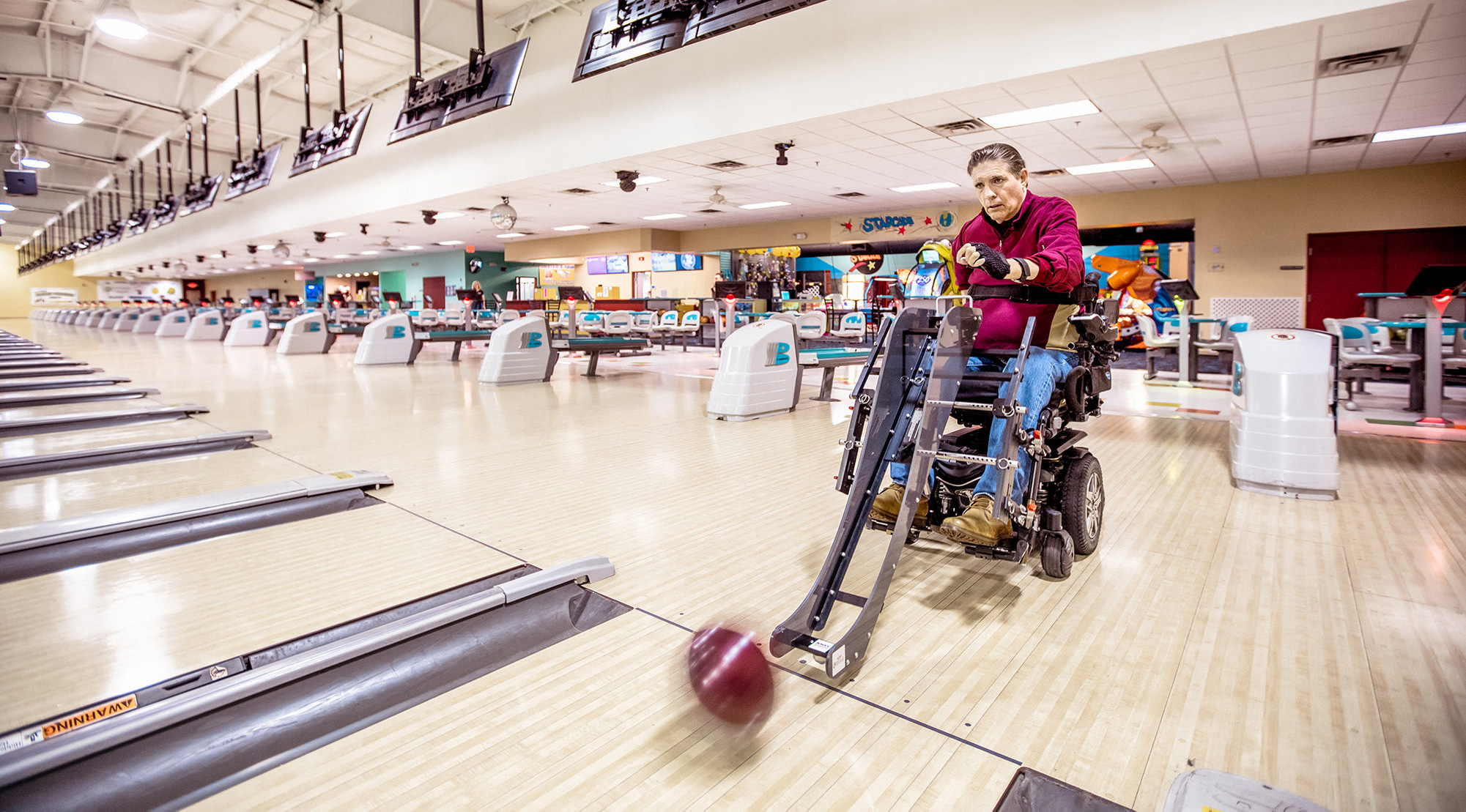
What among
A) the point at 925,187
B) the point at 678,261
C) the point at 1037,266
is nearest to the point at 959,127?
the point at 925,187

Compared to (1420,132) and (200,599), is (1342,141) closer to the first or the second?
(1420,132)

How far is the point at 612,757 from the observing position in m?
1.38

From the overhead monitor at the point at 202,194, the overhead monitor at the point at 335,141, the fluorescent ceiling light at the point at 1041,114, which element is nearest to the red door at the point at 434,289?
the overhead monitor at the point at 202,194

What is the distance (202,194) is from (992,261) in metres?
17.0

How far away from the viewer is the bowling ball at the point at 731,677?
5.11 ft

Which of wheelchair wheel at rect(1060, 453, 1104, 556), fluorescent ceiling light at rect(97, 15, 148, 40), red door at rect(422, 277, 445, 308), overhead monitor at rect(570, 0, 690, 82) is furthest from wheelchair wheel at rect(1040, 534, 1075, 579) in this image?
red door at rect(422, 277, 445, 308)

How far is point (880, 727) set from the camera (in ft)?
4.84

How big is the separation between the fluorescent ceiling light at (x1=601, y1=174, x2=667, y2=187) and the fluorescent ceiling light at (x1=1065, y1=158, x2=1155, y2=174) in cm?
630

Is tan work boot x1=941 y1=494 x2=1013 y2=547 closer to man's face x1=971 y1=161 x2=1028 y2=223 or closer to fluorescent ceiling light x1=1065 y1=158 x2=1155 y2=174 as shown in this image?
man's face x1=971 y1=161 x2=1028 y2=223

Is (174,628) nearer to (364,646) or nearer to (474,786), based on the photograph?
(364,646)

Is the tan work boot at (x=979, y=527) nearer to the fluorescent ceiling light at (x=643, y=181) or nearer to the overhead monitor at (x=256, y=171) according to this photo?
the fluorescent ceiling light at (x=643, y=181)

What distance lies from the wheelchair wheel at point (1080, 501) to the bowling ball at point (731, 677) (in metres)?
1.28

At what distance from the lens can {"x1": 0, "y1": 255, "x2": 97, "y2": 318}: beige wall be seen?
3372cm

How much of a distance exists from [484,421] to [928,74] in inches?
203
